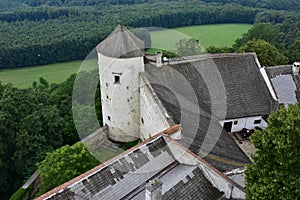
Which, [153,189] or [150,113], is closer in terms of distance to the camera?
[153,189]

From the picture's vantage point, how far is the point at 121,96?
30688 mm

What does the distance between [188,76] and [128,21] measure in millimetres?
61185

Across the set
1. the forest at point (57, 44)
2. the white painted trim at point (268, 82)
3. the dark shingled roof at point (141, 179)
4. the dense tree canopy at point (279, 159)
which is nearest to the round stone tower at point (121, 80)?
the forest at point (57, 44)

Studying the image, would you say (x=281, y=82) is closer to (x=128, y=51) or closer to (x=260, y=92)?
(x=260, y=92)

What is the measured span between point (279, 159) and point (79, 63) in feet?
223

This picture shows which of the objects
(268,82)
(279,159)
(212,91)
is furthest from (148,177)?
(268,82)

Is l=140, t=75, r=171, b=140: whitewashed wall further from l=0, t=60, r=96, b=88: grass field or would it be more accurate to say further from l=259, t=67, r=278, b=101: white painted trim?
l=0, t=60, r=96, b=88: grass field

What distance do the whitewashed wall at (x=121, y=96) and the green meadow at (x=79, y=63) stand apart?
2500 cm

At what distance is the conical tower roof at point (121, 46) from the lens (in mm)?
28516

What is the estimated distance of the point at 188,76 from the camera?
32.0 m

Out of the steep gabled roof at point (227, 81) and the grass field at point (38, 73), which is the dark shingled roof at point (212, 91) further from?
the grass field at point (38, 73)

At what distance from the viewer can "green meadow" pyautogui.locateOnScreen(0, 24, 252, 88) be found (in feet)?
205

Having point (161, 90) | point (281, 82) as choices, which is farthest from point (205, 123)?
point (281, 82)

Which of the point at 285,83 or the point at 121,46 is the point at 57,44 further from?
the point at 285,83
